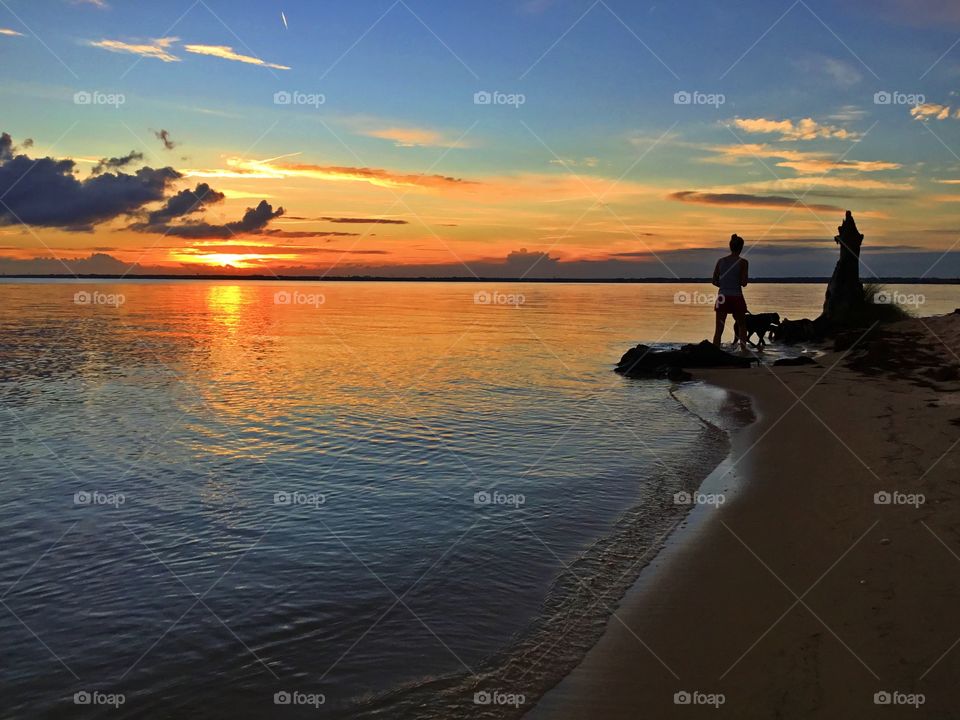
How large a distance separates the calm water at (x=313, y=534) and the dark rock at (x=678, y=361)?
366 cm

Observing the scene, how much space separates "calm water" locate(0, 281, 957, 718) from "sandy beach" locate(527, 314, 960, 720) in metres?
0.56

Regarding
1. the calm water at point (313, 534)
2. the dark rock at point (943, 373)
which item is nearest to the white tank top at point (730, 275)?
the calm water at point (313, 534)

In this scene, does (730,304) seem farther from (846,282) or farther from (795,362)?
(846,282)

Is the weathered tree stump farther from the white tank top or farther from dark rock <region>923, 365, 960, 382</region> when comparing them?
the white tank top

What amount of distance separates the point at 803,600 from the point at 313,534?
5.40 metres

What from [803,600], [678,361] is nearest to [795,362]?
[678,361]

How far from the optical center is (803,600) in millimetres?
6055

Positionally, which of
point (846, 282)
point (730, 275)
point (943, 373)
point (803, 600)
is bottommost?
point (803, 600)

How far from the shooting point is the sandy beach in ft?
15.6

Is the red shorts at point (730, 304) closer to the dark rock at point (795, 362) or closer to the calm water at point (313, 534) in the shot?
the dark rock at point (795, 362)

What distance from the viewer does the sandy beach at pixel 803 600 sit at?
15.6 ft

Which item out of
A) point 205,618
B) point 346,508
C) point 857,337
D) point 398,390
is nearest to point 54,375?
point 398,390

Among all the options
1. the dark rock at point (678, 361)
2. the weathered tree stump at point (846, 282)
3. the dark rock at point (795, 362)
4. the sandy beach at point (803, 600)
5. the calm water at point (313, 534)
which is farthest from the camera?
the weathered tree stump at point (846, 282)

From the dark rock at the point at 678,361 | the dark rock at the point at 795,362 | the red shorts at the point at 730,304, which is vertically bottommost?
the dark rock at the point at 795,362
